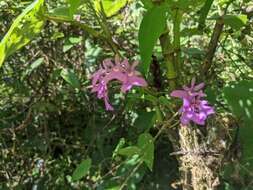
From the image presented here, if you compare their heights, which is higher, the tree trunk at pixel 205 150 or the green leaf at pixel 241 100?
the green leaf at pixel 241 100

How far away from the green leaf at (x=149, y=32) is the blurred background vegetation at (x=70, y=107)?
51 centimetres

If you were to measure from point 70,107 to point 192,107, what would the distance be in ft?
2.58

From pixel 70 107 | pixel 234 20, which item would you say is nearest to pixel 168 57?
pixel 234 20

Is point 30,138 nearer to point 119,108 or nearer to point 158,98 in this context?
point 119,108

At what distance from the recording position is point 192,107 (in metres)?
0.81

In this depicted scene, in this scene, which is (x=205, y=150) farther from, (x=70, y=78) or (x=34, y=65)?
(x=34, y=65)

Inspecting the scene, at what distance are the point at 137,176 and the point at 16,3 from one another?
57 cm

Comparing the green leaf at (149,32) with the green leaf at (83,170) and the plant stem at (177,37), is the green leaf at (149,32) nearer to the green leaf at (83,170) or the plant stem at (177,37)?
the plant stem at (177,37)

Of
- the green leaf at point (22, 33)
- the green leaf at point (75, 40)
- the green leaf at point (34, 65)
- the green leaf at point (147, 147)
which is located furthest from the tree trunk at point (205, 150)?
the green leaf at point (34, 65)

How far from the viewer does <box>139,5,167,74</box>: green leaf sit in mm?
657

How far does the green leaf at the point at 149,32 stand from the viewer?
657mm

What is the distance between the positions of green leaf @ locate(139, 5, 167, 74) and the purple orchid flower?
0.15 metres

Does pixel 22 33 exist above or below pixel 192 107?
above

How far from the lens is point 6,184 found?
61.0 inches
